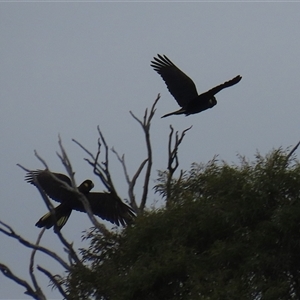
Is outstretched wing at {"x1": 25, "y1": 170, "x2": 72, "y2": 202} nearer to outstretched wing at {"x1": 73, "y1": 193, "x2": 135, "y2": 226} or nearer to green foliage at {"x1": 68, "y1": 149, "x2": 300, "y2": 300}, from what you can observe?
outstretched wing at {"x1": 73, "y1": 193, "x2": 135, "y2": 226}

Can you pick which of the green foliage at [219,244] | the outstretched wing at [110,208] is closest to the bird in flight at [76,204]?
the outstretched wing at [110,208]

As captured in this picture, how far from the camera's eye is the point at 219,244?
10.3m

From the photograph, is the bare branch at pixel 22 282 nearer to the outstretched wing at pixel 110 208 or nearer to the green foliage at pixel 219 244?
the green foliage at pixel 219 244

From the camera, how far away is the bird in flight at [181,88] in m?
13.3

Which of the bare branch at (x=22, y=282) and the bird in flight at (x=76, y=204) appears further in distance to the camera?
the bird in flight at (x=76, y=204)

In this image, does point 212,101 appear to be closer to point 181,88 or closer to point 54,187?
point 181,88

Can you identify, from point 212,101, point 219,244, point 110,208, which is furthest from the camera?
point 110,208

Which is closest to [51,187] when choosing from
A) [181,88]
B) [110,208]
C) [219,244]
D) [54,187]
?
[54,187]

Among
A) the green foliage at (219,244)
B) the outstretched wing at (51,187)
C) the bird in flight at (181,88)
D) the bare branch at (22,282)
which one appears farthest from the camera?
the outstretched wing at (51,187)

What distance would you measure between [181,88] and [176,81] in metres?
0.11

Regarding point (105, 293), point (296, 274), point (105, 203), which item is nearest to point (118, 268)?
point (105, 293)

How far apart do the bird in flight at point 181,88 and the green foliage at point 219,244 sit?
222 cm

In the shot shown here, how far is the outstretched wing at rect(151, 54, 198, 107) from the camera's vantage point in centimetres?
1343

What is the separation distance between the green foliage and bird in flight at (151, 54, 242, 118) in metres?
2.22
